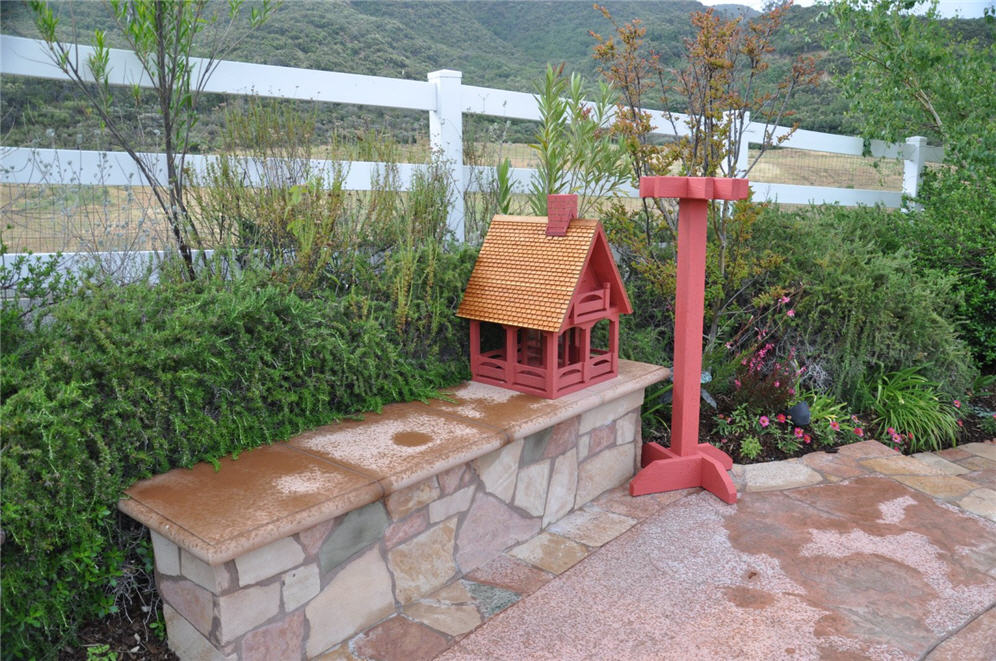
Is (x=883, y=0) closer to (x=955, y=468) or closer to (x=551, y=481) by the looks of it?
(x=955, y=468)

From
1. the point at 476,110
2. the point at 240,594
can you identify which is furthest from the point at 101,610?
the point at 476,110

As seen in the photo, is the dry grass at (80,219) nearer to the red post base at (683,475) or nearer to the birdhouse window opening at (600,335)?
the birdhouse window opening at (600,335)

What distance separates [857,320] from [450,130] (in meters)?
2.98

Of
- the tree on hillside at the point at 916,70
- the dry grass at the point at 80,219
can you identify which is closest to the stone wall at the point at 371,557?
the dry grass at the point at 80,219

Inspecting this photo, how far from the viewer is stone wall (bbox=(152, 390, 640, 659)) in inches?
94.1

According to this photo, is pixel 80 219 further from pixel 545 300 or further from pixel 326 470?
pixel 545 300

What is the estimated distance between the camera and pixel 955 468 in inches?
181

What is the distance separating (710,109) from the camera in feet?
15.2

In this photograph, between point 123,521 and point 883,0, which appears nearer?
point 123,521

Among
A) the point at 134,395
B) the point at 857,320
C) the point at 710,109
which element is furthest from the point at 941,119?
the point at 134,395

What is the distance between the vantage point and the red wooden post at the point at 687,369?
3.77m

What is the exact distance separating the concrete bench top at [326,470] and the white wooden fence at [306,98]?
1577 mm

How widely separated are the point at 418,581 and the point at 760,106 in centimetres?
351

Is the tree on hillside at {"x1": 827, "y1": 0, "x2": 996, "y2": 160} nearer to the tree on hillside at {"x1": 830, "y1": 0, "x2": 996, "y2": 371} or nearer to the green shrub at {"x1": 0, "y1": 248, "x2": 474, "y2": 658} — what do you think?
the tree on hillside at {"x1": 830, "y1": 0, "x2": 996, "y2": 371}
